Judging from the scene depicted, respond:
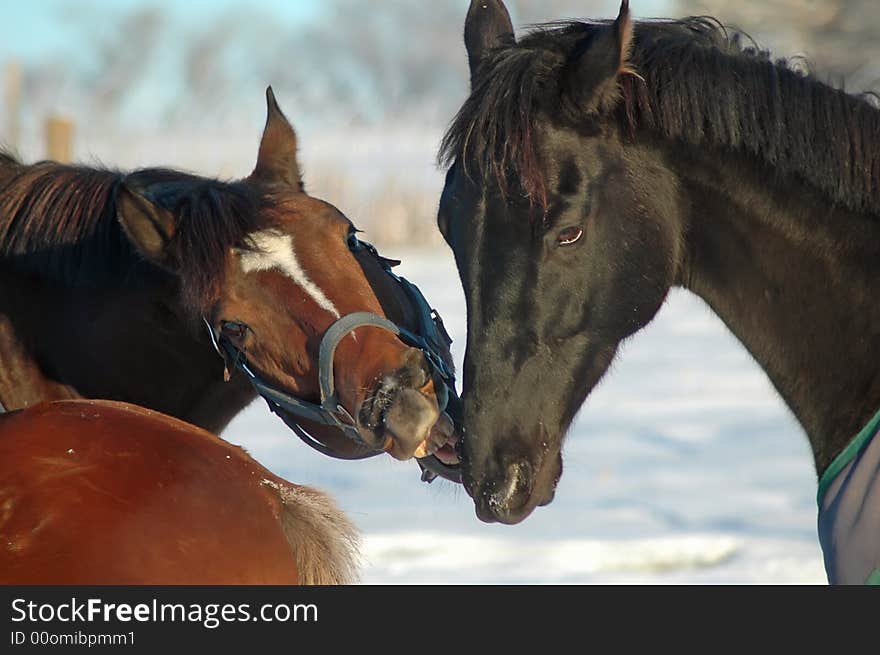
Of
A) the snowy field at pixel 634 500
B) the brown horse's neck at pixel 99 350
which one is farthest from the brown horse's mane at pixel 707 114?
the snowy field at pixel 634 500

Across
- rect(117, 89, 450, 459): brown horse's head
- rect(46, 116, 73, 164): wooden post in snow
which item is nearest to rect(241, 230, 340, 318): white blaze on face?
rect(117, 89, 450, 459): brown horse's head

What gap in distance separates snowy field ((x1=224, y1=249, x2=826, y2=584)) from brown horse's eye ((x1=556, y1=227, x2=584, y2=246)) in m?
1.09

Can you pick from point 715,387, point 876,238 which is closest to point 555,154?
point 876,238

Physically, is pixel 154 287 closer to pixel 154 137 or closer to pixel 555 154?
pixel 555 154

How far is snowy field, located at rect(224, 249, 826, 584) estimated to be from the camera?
523 centimetres

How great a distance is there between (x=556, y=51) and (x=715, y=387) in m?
7.06

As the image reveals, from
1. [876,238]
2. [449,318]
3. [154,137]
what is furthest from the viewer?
[154,137]

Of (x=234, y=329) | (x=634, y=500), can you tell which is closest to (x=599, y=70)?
(x=234, y=329)

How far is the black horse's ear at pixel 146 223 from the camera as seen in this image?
8.79 ft

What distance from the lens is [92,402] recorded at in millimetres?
2316

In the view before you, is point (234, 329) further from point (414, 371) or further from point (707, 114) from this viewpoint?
point (707, 114)

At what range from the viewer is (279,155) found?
304cm

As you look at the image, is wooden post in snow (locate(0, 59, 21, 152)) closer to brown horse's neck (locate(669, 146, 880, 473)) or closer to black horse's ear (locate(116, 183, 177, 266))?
black horse's ear (locate(116, 183, 177, 266))

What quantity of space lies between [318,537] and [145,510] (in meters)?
0.37
